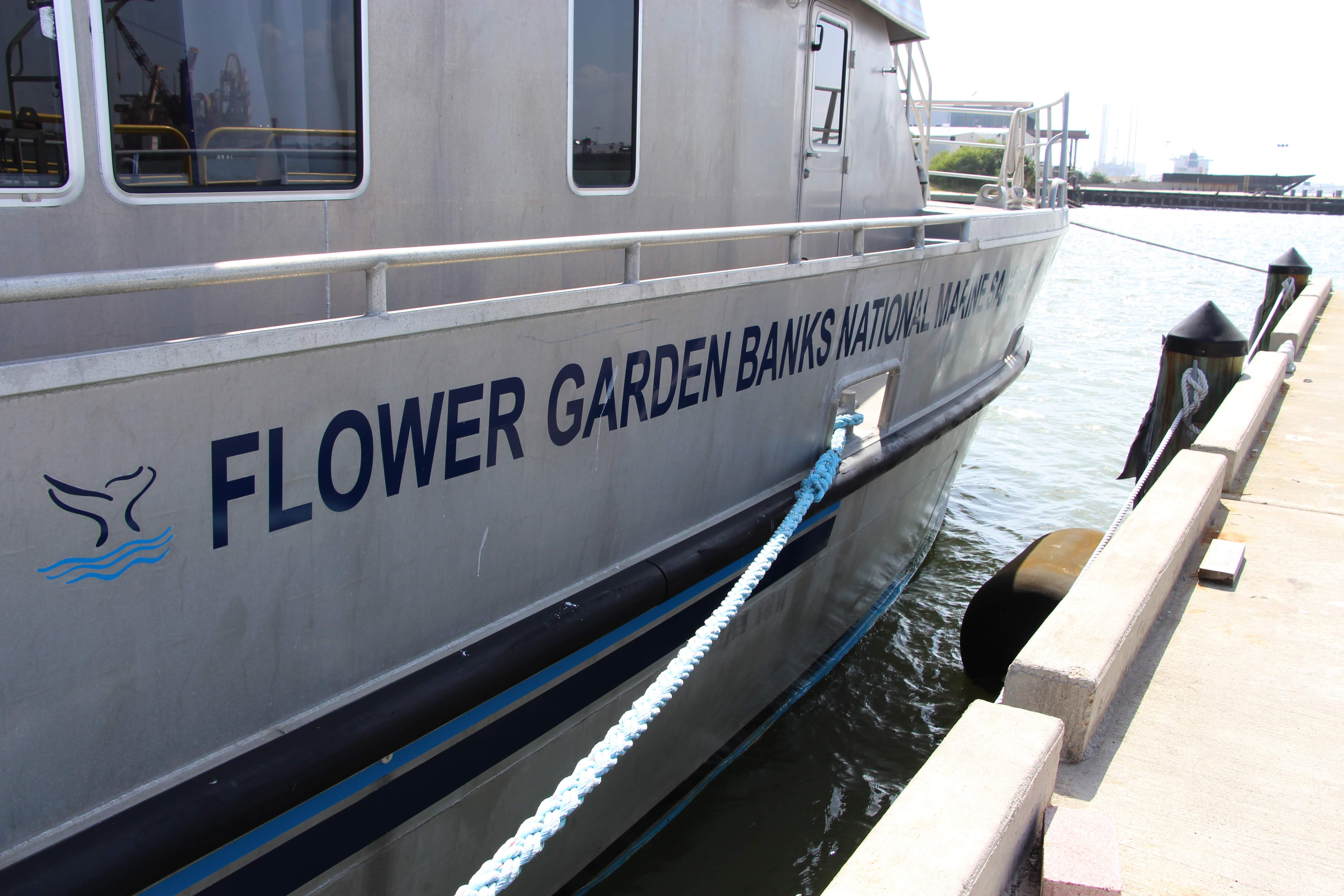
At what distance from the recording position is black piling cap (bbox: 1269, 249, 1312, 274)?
11.9m

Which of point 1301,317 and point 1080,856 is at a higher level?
point 1301,317

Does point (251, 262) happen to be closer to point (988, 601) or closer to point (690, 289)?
point (690, 289)

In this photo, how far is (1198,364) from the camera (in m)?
7.03

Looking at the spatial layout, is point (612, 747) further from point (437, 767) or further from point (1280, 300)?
point (1280, 300)

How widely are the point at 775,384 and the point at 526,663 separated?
1607 millimetres

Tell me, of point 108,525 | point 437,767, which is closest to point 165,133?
point 108,525

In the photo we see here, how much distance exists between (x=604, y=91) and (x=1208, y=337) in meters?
5.31

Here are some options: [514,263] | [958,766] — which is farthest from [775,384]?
[958,766]

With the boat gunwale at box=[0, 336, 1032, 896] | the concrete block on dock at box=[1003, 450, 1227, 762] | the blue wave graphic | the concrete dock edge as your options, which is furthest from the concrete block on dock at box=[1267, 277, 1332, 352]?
the blue wave graphic

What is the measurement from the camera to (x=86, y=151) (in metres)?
2.19

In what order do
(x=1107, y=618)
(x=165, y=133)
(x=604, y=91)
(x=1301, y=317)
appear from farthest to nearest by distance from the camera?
(x=1301, y=317) → (x=604, y=91) → (x=1107, y=618) → (x=165, y=133)

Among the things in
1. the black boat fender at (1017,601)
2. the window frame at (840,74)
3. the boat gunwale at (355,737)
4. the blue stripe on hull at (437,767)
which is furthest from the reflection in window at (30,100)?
the black boat fender at (1017,601)

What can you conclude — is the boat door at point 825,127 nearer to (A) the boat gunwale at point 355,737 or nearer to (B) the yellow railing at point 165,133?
(A) the boat gunwale at point 355,737

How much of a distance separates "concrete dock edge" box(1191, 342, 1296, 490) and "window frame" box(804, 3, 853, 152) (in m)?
2.35
